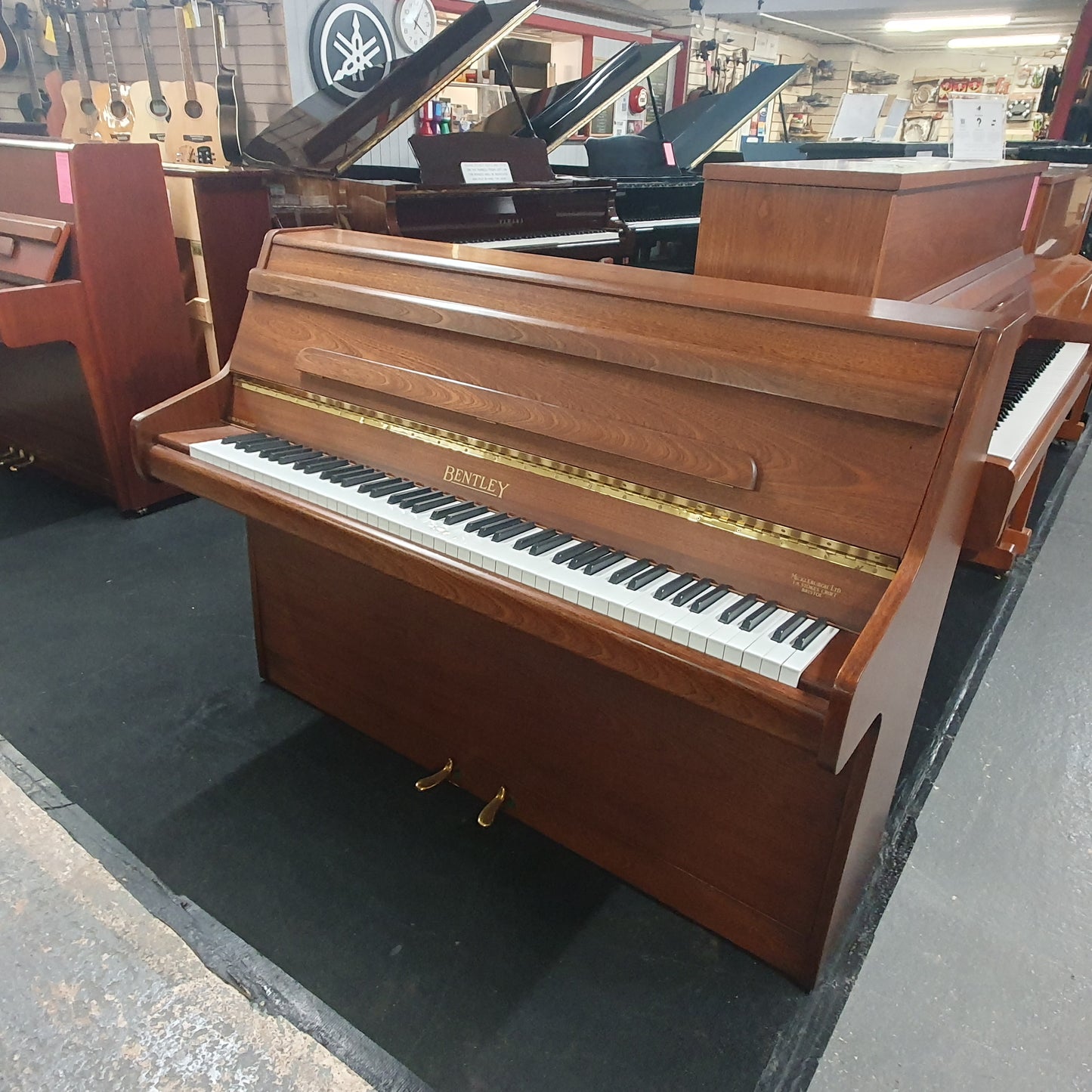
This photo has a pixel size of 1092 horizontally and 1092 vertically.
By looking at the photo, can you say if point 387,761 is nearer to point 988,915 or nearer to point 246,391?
point 246,391

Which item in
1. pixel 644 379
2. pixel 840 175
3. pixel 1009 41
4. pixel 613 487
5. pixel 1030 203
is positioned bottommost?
pixel 613 487

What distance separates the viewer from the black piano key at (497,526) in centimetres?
140

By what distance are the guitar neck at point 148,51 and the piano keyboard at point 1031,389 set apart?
429 cm

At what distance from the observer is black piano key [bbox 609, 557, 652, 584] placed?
1272 mm

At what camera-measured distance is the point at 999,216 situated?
2311 millimetres

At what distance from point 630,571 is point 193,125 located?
433cm

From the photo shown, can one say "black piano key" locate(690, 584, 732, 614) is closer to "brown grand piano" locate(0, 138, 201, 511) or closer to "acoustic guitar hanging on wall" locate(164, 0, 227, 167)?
"brown grand piano" locate(0, 138, 201, 511)

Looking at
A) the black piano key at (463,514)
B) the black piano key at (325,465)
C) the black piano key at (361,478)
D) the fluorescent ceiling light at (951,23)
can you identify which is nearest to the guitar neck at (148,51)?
the black piano key at (325,465)

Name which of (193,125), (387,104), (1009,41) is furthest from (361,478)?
(1009,41)

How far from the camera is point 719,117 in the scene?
5734mm

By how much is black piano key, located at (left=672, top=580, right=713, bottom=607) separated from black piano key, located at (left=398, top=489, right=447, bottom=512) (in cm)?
52

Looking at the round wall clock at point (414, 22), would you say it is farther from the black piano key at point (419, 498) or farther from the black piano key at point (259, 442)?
the black piano key at point (419, 498)

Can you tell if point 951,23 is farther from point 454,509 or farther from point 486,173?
point 454,509

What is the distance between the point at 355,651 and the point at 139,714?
2.13 feet
